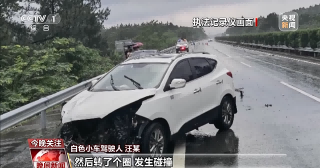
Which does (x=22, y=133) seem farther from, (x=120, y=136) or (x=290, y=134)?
(x=290, y=134)

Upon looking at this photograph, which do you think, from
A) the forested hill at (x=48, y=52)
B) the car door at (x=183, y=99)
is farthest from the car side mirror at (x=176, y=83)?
the forested hill at (x=48, y=52)

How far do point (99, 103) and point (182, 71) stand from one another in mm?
1939

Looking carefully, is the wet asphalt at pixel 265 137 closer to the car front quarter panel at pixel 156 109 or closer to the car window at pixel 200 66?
the car front quarter panel at pixel 156 109

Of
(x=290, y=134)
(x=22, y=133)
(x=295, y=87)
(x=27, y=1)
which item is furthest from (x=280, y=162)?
(x=27, y=1)

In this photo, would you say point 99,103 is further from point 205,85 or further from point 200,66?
point 200,66

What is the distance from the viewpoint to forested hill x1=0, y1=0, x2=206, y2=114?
14469 millimetres

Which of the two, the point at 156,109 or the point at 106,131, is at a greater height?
the point at 156,109

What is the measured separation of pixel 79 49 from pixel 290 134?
47.7ft

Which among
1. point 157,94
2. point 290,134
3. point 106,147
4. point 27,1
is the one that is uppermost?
point 27,1

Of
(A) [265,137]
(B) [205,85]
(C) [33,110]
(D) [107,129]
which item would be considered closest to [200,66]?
(B) [205,85]

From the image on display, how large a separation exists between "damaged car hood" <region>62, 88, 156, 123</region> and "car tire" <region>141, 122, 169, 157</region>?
488 millimetres

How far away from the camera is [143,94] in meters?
6.40

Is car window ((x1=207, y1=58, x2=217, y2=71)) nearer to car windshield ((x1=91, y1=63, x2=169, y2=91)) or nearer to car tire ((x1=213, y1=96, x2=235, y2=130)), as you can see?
car tire ((x1=213, y1=96, x2=235, y2=130))

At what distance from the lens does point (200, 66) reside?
826 centimetres
